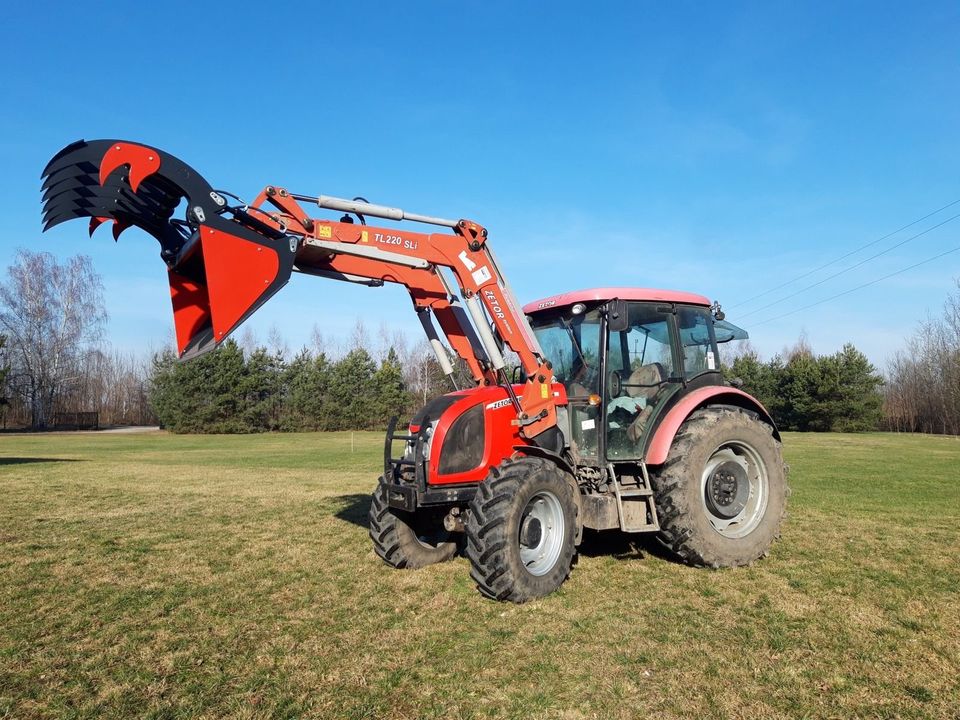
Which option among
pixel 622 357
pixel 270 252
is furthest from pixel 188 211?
pixel 622 357

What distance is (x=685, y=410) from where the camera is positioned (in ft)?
20.6

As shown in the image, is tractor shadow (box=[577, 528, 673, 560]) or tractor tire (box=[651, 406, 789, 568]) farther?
tractor shadow (box=[577, 528, 673, 560])

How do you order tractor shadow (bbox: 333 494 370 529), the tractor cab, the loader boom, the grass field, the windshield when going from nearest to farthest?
1. the grass field
2. the loader boom
3. the tractor cab
4. the windshield
5. tractor shadow (bbox: 333 494 370 529)

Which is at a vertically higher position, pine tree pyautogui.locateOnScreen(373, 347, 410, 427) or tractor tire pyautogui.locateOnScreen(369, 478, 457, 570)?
pine tree pyautogui.locateOnScreen(373, 347, 410, 427)

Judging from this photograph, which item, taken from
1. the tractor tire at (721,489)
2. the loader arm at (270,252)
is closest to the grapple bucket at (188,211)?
the loader arm at (270,252)

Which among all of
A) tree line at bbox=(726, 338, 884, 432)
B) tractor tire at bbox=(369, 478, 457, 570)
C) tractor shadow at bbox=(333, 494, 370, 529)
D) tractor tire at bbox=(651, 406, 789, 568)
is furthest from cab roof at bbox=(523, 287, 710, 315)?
tree line at bbox=(726, 338, 884, 432)

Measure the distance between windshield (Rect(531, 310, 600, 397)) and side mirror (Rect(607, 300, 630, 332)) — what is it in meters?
0.31

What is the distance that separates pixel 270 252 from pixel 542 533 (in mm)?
3272

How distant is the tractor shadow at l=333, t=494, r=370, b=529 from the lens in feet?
31.0

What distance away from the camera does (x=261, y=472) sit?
17.6 meters

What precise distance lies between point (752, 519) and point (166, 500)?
32.6 feet

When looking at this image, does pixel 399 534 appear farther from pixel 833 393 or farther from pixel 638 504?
pixel 833 393

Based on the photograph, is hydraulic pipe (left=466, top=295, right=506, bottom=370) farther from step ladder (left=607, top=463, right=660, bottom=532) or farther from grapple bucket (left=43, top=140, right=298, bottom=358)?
grapple bucket (left=43, top=140, right=298, bottom=358)

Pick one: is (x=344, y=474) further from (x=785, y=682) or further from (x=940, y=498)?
(x=785, y=682)
